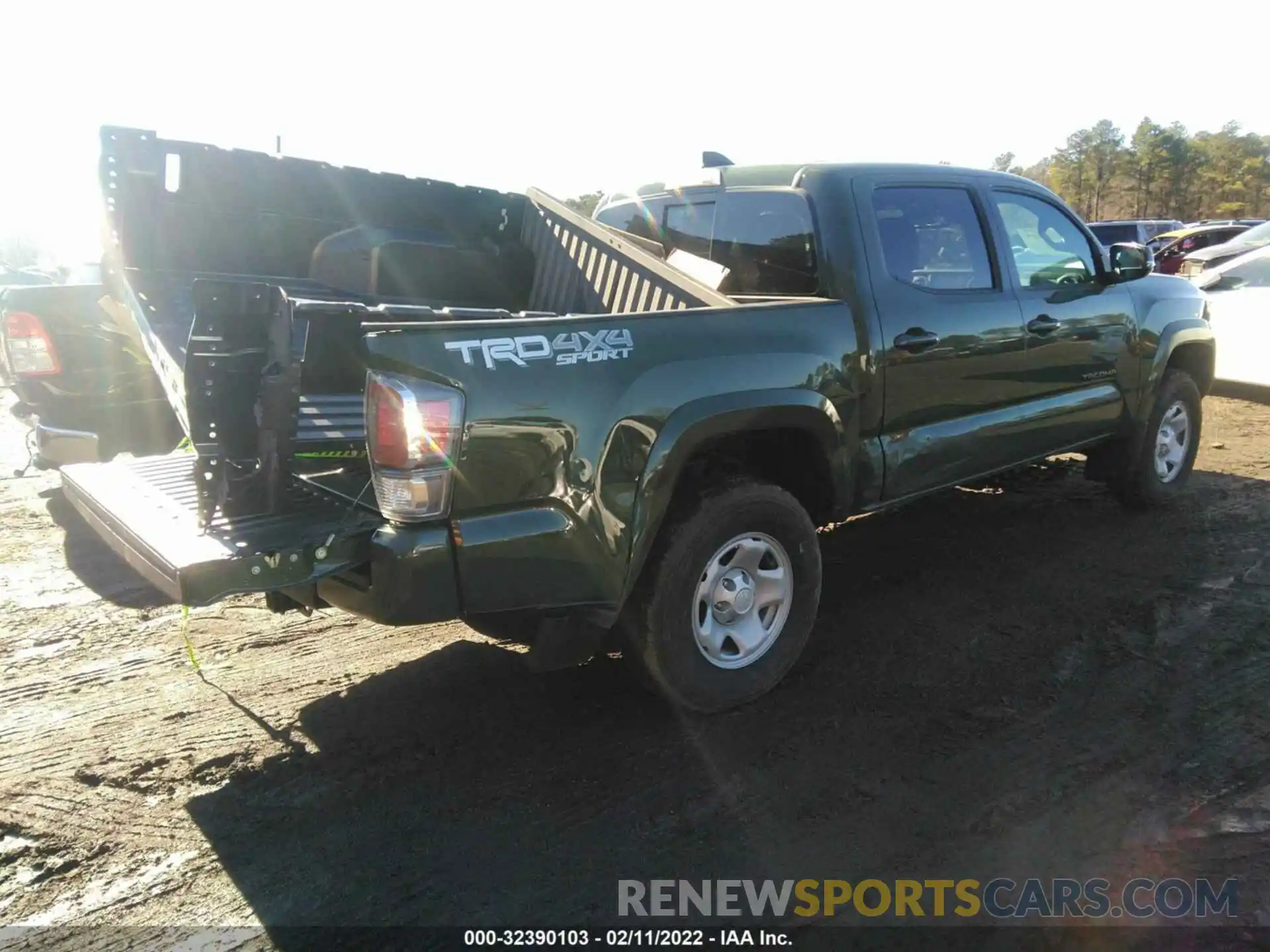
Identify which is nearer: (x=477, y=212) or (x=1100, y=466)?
(x=477, y=212)

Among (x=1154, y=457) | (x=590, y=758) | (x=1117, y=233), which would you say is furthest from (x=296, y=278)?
(x=1117, y=233)

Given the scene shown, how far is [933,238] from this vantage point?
14.5 ft

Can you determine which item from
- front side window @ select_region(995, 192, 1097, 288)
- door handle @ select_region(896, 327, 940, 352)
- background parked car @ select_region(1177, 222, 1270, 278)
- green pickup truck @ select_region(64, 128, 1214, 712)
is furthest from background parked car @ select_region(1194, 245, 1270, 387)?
door handle @ select_region(896, 327, 940, 352)

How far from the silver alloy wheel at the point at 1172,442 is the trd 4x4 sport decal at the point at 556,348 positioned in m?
4.44

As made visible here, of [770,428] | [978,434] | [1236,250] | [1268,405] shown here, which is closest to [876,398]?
[770,428]

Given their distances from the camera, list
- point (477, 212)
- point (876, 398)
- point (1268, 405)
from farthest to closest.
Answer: point (1268, 405) → point (477, 212) → point (876, 398)

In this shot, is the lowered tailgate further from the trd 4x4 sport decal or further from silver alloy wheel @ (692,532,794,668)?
silver alloy wheel @ (692,532,794,668)

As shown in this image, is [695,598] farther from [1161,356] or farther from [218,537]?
[1161,356]

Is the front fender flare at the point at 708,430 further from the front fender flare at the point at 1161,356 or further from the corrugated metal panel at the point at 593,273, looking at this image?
the front fender flare at the point at 1161,356

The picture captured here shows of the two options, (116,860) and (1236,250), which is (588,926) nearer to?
(116,860)

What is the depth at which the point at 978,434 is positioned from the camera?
180 inches

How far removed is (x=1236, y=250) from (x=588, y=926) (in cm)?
1345

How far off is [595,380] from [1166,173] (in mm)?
52997

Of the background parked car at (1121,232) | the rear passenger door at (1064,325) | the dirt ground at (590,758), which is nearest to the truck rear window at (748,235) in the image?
the rear passenger door at (1064,325)
